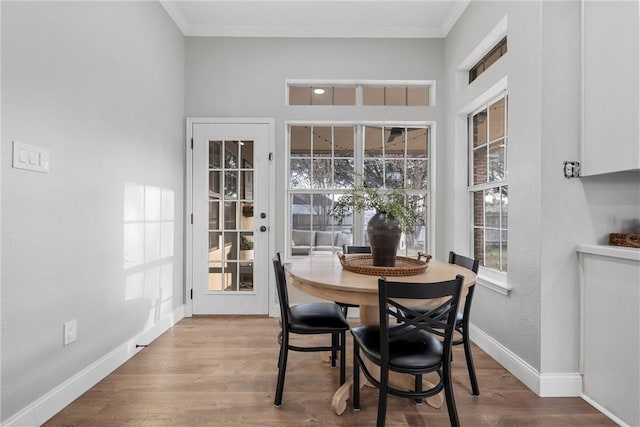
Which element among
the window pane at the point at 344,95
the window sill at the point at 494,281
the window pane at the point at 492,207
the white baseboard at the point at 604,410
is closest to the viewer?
the white baseboard at the point at 604,410

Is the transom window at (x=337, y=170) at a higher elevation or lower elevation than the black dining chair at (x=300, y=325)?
higher

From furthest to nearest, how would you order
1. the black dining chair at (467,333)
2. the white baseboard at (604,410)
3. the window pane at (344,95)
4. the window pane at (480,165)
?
the window pane at (344,95), the window pane at (480,165), the black dining chair at (467,333), the white baseboard at (604,410)

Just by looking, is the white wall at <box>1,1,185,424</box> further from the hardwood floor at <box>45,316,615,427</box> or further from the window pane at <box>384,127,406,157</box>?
the window pane at <box>384,127,406,157</box>

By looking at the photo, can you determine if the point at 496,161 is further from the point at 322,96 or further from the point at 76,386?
the point at 76,386

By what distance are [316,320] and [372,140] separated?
2251 mm

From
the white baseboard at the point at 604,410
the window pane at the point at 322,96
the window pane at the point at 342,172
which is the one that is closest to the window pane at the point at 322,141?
the window pane at the point at 342,172

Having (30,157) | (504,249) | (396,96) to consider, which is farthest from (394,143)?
(30,157)

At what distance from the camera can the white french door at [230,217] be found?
11.4ft

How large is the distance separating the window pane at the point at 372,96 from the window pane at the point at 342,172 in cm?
66

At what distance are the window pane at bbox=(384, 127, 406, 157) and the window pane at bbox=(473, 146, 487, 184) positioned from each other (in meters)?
0.76

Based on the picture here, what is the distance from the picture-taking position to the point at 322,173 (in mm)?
3615

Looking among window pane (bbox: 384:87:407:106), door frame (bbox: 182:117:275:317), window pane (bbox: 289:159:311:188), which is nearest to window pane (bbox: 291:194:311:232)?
window pane (bbox: 289:159:311:188)

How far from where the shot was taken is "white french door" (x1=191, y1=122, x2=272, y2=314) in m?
3.48

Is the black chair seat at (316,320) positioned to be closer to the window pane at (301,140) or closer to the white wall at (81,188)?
the white wall at (81,188)
